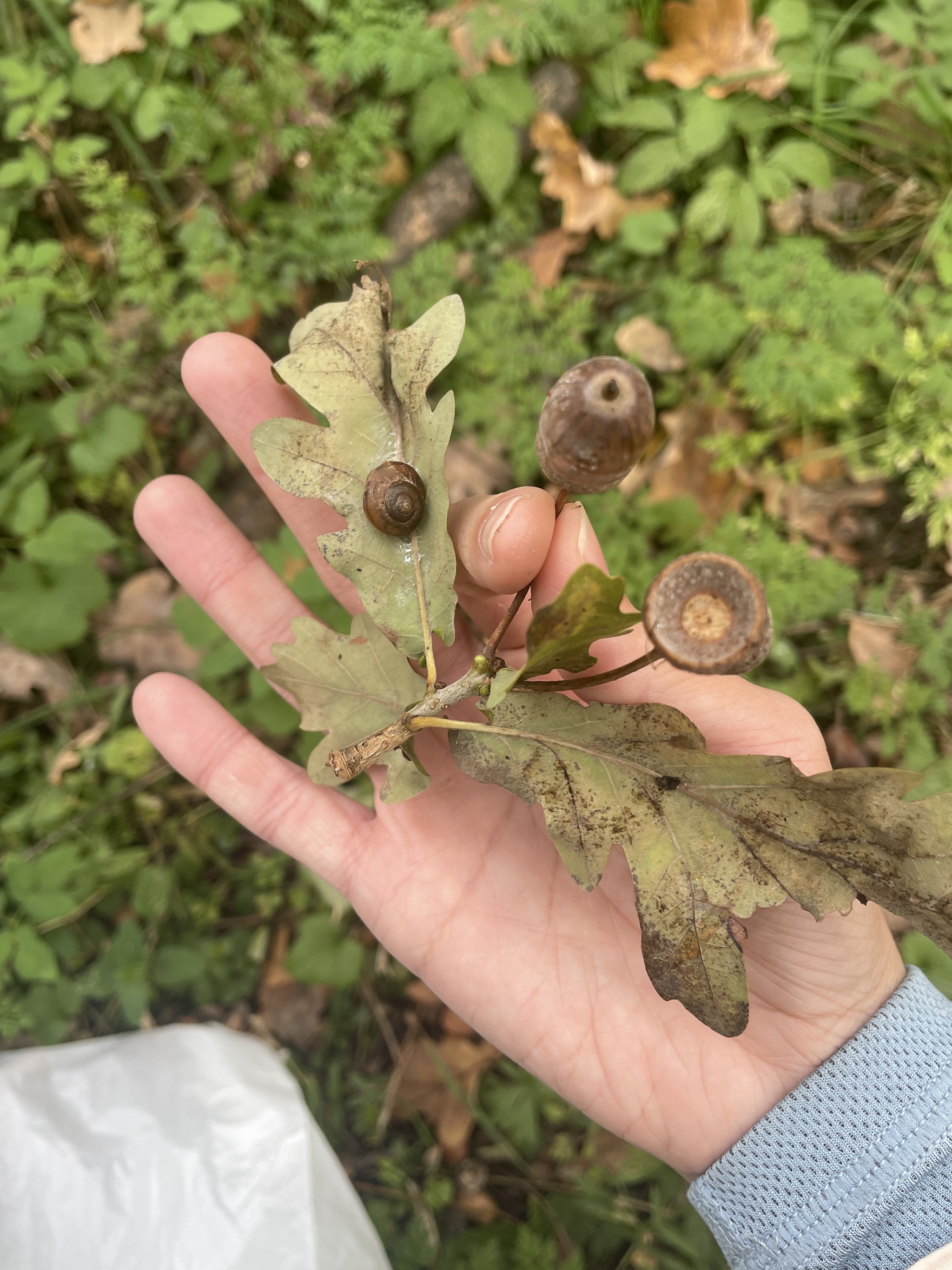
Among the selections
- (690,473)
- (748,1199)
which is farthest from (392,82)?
(748,1199)

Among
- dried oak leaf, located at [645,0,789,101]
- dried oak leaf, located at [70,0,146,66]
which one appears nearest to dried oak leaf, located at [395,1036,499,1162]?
dried oak leaf, located at [645,0,789,101]

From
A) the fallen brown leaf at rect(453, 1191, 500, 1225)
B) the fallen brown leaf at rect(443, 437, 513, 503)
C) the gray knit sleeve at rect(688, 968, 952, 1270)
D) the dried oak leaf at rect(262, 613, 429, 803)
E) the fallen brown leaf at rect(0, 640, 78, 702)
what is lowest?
the fallen brown leaf at rect(453, 1191, 500, 1225)

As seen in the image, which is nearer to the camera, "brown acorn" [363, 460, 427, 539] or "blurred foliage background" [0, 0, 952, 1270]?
"brown acorn" [363, 460, 427, 539]

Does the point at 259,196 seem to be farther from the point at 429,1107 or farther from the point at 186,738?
the point at 429,1107

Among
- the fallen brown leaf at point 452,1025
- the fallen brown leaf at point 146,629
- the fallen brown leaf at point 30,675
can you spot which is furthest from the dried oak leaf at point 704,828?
the fallen brown leaf at point 30,675

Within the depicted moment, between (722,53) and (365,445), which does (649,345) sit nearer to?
(722,53)

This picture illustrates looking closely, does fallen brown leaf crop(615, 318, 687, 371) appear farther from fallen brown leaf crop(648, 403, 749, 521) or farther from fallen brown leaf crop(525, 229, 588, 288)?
fallen brown leaf crop(525, 229, 588, 288)
